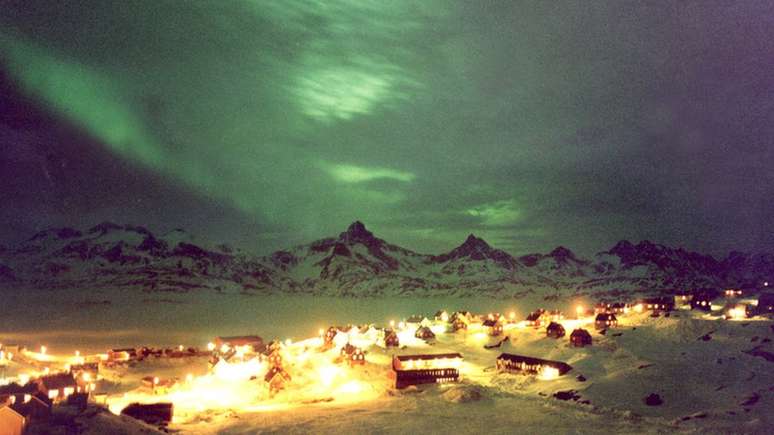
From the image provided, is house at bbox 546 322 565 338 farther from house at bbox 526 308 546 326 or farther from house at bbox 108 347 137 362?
house at bbox 108 347 137 362

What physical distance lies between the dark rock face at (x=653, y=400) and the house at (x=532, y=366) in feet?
35.7

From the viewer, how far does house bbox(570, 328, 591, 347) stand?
5983 centimetres

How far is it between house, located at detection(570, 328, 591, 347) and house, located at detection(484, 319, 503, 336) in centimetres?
1704

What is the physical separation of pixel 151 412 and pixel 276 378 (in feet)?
44.6

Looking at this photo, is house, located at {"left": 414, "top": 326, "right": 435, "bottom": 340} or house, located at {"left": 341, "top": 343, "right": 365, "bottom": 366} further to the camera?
house, located at {"left": 414, "top": 326, "right": 435, "bottom": 340}

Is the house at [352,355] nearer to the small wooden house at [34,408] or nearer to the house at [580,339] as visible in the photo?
the house at [580,339]

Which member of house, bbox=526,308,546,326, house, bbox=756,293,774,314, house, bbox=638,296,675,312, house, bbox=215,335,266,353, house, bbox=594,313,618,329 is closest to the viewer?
house, bbox=215,335,266,353

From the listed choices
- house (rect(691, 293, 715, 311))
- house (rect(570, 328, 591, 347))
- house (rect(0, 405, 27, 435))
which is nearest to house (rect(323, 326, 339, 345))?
house (rect(570, 328, 591, 347))

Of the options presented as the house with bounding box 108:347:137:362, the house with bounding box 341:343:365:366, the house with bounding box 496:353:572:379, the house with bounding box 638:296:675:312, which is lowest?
the house with bounding box 496:353:572:379

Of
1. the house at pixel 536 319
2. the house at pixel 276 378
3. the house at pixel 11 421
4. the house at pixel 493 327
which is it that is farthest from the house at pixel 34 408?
the house at pixel 536 319

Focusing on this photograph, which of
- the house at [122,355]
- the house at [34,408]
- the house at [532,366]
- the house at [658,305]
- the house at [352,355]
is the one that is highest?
the house at [658,305]

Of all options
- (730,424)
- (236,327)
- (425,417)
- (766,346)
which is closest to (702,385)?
(730,424)

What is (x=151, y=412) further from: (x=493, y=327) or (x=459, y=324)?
(x=459, y=324)

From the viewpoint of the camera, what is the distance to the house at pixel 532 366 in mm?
50906
